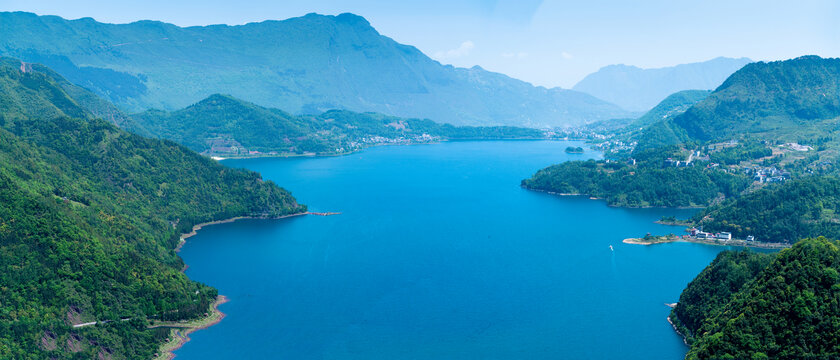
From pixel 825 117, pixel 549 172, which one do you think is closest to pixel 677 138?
pixel 825 117

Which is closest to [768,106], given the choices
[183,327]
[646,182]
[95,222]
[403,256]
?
[646,182]

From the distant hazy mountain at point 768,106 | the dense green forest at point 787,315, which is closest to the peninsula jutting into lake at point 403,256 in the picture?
the dense green forest at point 787,315

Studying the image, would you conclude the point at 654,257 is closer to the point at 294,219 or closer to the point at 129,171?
the point at 294,219

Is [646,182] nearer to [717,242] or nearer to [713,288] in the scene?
[717,242]

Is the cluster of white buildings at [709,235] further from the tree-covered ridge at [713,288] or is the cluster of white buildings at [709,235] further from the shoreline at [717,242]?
the tree-covered ridge at [713,288]

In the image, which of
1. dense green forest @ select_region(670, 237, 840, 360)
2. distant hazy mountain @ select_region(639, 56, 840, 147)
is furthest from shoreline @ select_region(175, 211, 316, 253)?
distant hazy mountain @ select_region(639, 56, 840, 147)
